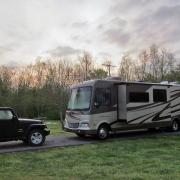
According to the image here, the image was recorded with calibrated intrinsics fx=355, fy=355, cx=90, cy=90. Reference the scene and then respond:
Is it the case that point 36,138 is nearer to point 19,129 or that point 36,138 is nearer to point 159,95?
point 19,129

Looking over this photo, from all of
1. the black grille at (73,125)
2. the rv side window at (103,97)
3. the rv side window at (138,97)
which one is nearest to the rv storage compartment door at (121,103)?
the rv side window at (138,97)

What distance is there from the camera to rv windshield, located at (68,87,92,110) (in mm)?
17016

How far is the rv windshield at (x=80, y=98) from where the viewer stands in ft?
55.8

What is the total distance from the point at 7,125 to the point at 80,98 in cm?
450

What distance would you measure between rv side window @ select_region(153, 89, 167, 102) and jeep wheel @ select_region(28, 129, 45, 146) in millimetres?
7265

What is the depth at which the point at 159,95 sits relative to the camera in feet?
65.2

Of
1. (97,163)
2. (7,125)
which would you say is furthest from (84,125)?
(97,163)

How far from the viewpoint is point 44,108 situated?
4838cm

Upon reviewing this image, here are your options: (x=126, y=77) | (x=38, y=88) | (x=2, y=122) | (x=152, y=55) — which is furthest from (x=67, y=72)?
(x=2, y=122)

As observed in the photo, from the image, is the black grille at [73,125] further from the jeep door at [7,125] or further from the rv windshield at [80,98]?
the jeep door at [7,125]

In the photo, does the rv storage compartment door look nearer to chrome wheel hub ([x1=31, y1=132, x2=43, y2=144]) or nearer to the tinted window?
chrome wheel hub ([x1=31, y1=132, x2=43, y2=144])

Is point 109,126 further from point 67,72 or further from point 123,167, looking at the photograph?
point 67,72

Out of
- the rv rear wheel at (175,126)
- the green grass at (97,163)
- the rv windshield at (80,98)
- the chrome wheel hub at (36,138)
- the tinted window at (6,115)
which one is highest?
the rv windshield at (80,98)

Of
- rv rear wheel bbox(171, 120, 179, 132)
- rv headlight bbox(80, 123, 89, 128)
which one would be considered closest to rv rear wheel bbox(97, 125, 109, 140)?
rv headlight bbox(80, 123, 89, 128)
